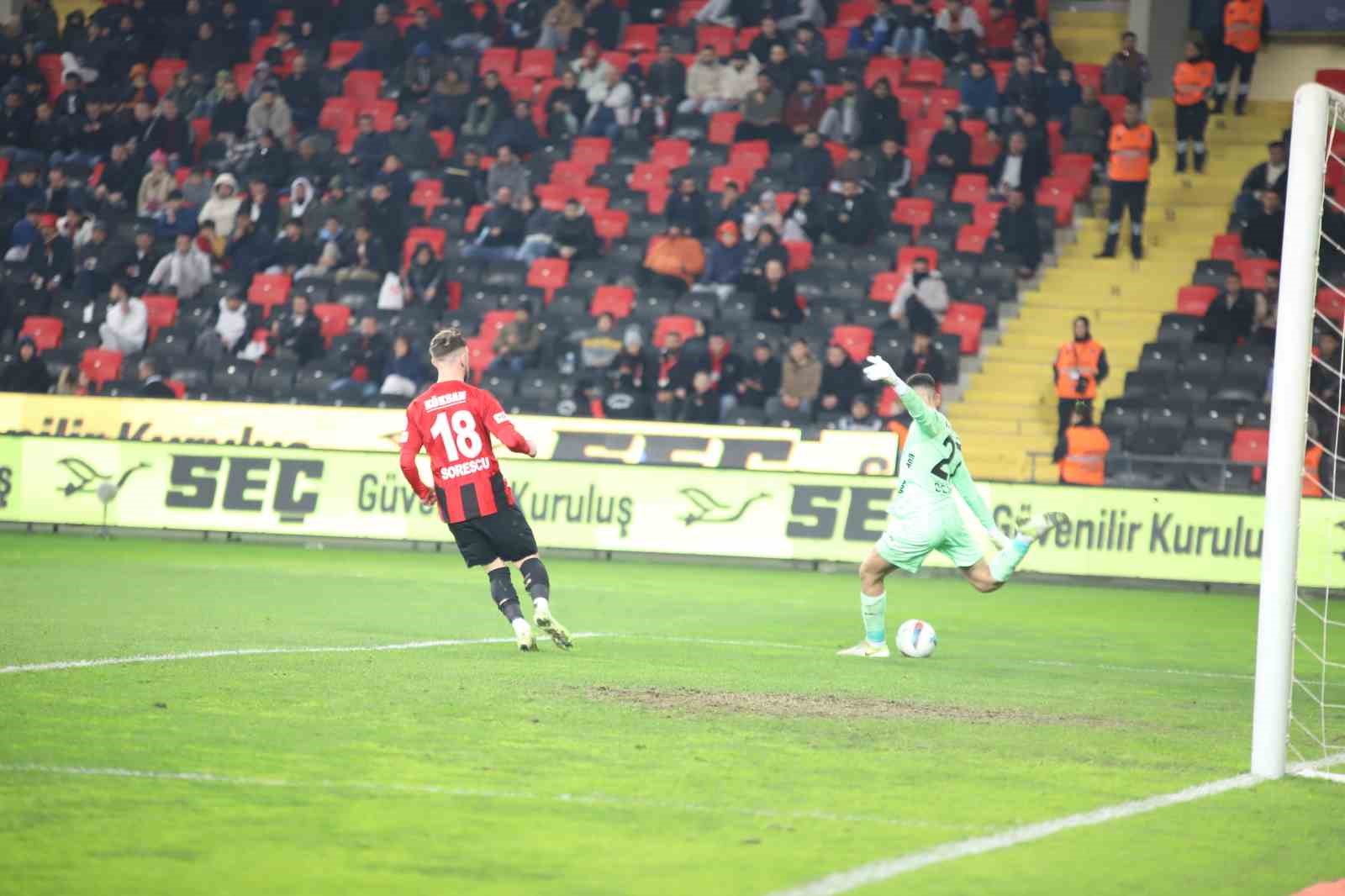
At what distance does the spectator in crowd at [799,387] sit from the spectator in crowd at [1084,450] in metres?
3.13

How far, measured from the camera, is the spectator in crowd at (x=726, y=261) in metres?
26.1

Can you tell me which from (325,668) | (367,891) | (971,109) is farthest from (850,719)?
(971,109)

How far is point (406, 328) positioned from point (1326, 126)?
746 inches

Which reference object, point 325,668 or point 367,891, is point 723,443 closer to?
point 325,668

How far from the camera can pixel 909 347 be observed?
24.3 m

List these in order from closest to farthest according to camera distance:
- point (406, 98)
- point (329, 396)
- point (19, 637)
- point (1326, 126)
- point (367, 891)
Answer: point (367, 891), point (1326, 126), point (19, 637), point (329, 396), point (406, 98)

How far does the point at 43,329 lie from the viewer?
27781 millimetres

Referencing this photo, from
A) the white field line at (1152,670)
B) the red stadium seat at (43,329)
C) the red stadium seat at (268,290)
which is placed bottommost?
the white field line at (1152,670)

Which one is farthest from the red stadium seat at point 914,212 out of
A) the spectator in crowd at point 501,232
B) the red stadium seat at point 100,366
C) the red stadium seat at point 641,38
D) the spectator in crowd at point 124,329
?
the red stadium seat at point 100,366

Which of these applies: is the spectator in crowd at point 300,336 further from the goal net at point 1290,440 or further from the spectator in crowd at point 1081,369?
the goal net at point 1290,440

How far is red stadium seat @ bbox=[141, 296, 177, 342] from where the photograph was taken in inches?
1086

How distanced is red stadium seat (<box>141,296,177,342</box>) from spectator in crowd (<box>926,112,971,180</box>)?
10949 millimetres

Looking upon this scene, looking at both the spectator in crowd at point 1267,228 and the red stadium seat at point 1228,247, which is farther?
the red stadium seat at point 1228,247

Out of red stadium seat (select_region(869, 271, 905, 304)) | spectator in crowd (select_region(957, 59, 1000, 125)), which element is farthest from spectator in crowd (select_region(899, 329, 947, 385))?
spectator in crowd (select_region(957, 59, 1000, 125))
